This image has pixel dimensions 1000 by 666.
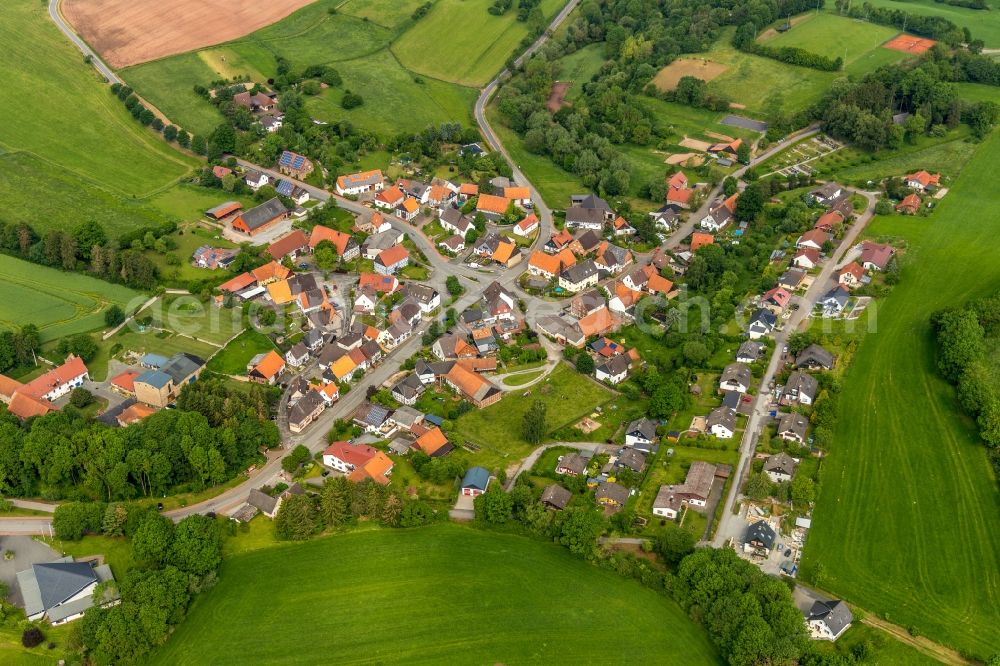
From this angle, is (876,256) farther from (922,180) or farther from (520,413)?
(520,413)

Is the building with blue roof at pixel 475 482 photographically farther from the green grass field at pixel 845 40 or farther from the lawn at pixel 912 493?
the green grass field at pixel 845 40

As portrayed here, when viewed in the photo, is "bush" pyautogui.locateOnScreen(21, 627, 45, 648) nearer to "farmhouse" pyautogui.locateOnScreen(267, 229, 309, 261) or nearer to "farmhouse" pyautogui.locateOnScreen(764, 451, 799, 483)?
"farmhouse" pyautogui.locateOnScreen(267, 229, 309, 261)

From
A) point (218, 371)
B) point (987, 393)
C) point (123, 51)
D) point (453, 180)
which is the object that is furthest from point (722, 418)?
point (123, 51)

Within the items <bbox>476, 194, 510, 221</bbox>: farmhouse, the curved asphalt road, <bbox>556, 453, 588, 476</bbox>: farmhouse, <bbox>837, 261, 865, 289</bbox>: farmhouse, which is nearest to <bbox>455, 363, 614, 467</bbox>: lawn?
<bbox>556, 453, 588, 476</bbox>: farmhouse

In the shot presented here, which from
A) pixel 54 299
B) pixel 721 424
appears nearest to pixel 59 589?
pixel 54 299

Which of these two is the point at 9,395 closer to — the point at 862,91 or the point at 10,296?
the point at 10,296

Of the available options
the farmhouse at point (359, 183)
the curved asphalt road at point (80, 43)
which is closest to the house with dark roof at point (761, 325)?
the farmhouse at point (359, 183)

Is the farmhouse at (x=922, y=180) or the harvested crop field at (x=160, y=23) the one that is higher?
the harvested crop field at (x=160, y=23)
